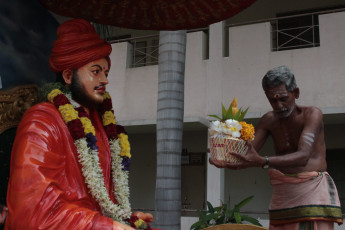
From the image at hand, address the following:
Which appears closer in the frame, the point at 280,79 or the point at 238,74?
the point at 280,79

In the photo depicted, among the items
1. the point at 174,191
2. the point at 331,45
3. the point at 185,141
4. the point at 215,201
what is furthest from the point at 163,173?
the point at 185,141

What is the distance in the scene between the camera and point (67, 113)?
2.39m

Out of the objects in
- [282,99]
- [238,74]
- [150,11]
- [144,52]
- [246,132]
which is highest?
[144,52]

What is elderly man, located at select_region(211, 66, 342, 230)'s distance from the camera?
11.2 feet

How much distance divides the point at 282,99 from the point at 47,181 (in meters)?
1.97

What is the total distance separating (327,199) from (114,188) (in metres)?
1.66

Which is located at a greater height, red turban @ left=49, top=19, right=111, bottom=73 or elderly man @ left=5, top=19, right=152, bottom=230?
red turban @ left=49, top=19, right=111, bottom=73

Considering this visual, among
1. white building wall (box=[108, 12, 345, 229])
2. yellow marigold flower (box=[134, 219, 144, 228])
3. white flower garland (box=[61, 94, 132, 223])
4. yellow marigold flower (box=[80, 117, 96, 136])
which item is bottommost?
yellow marigold flower (box=[134, 219, 144, 228])

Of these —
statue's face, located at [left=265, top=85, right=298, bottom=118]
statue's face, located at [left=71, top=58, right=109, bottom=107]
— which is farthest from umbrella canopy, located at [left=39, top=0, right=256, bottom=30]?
statue's face, located at [left=265, top=85, right=298, bottom=118]

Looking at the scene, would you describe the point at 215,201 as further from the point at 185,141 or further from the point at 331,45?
the point at 331,45

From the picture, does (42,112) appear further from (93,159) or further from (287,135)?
(287,135)

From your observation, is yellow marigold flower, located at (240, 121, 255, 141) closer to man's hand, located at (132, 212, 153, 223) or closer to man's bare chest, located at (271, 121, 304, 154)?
man's bare chest, located at (271, 121, 304, 154)

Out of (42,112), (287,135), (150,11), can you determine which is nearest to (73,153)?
(42,112)

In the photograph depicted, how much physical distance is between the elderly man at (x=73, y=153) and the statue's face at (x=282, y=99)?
124 centimetres
